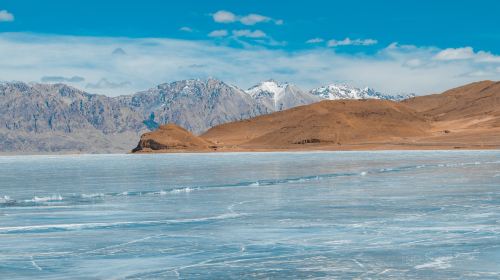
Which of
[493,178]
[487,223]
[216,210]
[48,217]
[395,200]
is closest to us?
[487,223]

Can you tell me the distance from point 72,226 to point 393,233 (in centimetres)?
1136

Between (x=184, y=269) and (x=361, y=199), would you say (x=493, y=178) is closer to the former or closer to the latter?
(x=361, y=199)

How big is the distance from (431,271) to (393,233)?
6181mm

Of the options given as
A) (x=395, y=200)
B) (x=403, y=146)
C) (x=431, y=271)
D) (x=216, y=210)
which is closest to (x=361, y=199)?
(x=395, y=200)

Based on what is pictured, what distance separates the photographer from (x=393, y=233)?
2341cm

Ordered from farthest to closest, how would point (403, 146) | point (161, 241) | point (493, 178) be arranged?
point (403, 146) < point (493, 178) < point (161, 241)

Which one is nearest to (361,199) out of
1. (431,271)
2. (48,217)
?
(48,217)

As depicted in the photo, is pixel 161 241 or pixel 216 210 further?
pixel 216 210

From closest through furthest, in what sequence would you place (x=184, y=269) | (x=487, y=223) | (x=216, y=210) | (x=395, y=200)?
(x=184, y=269)
(x=487, y=223)
(x=216, y=210)
(x=395, y=200)

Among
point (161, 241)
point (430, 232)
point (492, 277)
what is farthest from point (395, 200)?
point (492, 277)

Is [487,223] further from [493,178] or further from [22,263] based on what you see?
[493,178]

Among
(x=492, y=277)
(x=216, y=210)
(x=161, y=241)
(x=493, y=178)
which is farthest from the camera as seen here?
(x=493, y=178)

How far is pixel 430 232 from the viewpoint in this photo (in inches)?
926

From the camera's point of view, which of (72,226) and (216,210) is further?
(216,210)
